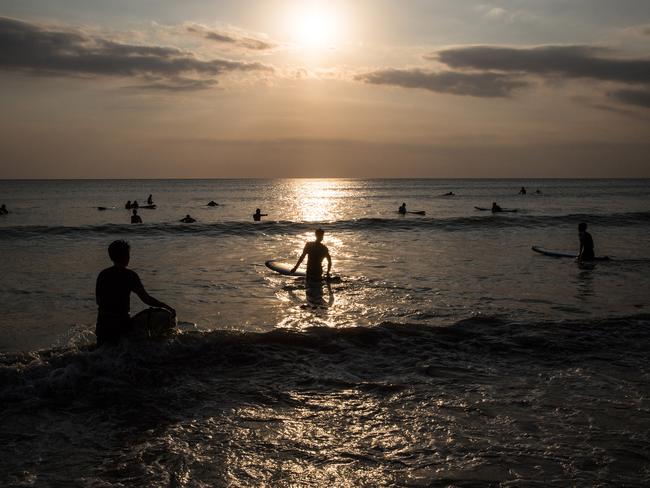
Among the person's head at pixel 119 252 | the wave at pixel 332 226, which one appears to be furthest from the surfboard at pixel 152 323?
the wave at pixel 332 226

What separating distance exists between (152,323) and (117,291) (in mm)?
1052

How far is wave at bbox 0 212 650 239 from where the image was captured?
1384 inches

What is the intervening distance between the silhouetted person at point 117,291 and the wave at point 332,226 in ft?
87.0

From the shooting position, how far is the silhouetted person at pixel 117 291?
25.8ft


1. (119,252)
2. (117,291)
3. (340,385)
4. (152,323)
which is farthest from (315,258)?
(119,252)

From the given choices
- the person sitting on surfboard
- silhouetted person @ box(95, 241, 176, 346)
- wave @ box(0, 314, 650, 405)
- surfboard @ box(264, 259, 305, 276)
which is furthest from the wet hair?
surfboard @ box(264, 259, 305, 276)

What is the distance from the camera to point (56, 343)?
1045 centimetres

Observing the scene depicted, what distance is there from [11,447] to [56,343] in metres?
4.70

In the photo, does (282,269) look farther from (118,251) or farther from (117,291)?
(118,251)

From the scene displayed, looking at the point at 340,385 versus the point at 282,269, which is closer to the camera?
the point at 340,385

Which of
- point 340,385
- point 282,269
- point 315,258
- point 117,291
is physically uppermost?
point 117,291

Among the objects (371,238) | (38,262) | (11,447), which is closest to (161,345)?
(11,447)

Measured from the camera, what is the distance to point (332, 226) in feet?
135

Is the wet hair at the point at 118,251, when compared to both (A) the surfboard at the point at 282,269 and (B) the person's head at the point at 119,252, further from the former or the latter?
(A) the surfboard at the point at 282,269
